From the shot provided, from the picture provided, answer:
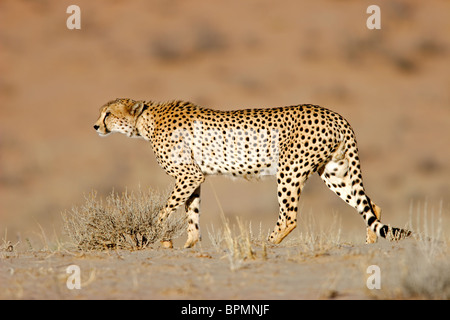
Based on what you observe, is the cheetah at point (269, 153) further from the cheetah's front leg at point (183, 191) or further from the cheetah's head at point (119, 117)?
the cheetah's head at point (119, 117)

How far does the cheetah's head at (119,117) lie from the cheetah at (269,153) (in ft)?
1.16

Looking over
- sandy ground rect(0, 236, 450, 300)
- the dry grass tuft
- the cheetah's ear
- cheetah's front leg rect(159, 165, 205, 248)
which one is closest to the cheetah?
cheetah's front leg rect(159, 165, 205, 248)

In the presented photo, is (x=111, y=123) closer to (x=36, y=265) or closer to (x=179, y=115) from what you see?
(x=179, y=115)

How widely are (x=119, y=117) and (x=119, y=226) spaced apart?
1357 millimetres

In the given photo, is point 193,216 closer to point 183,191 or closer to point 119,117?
point 183,191

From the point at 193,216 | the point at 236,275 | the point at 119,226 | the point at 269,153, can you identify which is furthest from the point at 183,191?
the point at 236,275

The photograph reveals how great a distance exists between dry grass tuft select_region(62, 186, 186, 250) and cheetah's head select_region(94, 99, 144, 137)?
94 centimetres

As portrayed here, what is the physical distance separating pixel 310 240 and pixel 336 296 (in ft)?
5.88

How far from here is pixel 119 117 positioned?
7.62m

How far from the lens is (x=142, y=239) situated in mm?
6941

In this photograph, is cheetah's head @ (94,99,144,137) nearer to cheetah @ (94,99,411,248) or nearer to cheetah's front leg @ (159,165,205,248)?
cheetah @ (94,99,411,248)

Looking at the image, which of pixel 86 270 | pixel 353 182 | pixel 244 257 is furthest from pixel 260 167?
pixel 86 270

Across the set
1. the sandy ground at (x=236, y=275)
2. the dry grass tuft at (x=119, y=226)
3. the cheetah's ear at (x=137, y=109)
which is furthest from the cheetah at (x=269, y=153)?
the sandy ground at (x=236, y=275)

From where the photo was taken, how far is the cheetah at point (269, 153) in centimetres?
682
